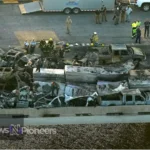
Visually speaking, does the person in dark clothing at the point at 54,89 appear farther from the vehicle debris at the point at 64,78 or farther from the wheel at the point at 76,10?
the wheel at the point at 76,10

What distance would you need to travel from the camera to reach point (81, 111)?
2103 centimetres

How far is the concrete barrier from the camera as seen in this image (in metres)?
20.6

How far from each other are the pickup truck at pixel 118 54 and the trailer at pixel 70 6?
24.5ft

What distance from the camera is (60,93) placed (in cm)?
2220

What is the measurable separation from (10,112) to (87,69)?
17.8ft

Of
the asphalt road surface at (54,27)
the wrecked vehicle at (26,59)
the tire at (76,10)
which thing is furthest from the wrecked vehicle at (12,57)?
the tire at (76,10)

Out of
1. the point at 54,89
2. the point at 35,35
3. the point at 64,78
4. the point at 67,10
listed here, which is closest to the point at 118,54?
the point at 64,78

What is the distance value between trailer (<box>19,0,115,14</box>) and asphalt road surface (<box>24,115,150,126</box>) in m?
14.1

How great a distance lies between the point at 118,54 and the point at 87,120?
6.54m

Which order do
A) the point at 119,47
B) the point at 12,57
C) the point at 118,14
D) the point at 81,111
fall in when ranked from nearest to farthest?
the point at 81,111 → the point at 12,57 → the point at 119,47 → the point at 118,14

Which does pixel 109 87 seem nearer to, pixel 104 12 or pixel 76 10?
pixel 104 12

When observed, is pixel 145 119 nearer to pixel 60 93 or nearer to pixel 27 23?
pixel 60 93

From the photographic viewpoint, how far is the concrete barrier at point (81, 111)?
2061 cm

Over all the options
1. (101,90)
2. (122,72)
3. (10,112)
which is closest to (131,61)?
(122,72)
